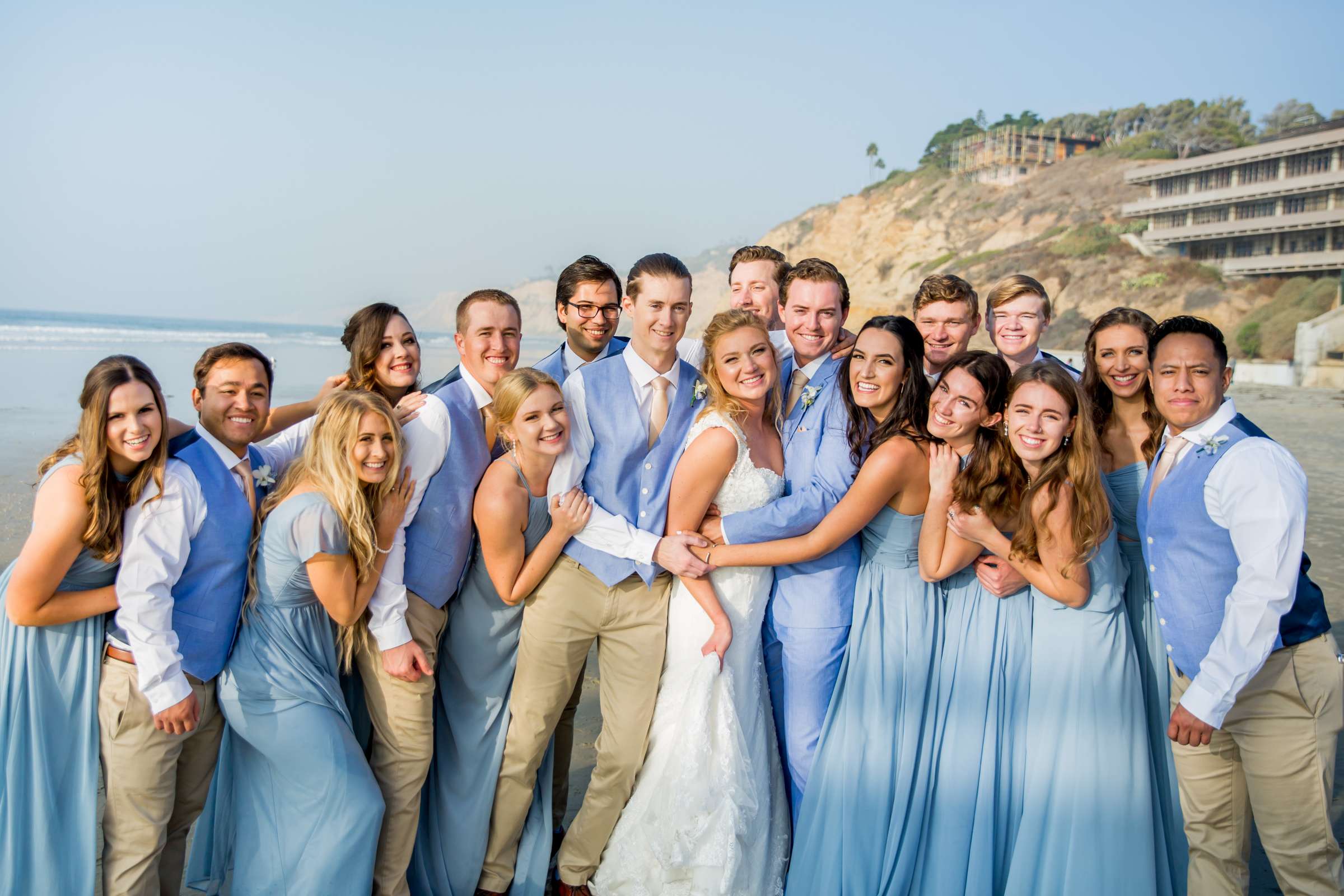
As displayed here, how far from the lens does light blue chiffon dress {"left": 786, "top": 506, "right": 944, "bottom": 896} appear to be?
3699mm

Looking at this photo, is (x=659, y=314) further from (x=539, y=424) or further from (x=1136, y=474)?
(x=1136, y=474)

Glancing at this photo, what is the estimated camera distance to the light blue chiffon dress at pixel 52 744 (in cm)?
315

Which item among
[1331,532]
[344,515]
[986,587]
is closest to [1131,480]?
[986,587]

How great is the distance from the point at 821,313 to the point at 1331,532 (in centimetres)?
979

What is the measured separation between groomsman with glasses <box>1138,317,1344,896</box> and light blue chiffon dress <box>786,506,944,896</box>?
3.00 feet

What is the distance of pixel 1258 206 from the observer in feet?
171

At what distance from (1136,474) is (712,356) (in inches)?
73.5

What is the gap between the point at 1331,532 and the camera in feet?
35.4

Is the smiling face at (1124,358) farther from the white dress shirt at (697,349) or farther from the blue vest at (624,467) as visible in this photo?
the blue vest at (624,467)

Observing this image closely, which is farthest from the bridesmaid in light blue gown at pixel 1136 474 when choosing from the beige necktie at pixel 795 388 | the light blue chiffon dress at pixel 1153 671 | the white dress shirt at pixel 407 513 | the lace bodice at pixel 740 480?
the white dress shirt at pixel 407 513

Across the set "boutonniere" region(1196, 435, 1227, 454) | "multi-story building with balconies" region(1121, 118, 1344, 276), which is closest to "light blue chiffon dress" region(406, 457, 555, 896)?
"boutonniere" region(1196, 435, 1227, 454)

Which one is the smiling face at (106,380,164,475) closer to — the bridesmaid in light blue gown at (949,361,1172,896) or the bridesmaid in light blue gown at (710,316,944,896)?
the bridesmaid in light blue gown at (710,316,944,896)

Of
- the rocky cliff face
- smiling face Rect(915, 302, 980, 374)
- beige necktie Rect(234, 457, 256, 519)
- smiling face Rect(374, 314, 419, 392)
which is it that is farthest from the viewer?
the rocky cliff face

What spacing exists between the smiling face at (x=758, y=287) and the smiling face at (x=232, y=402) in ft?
9.35
